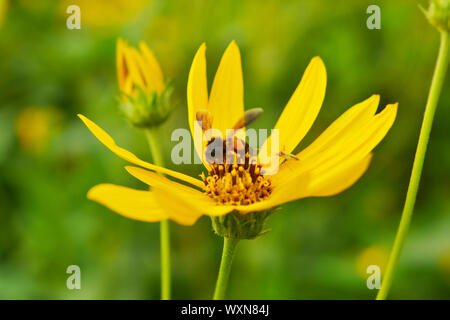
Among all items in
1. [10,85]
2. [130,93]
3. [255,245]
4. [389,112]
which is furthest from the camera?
[10,85]

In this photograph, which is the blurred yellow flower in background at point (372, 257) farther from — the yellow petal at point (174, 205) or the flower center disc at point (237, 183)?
the yellow petal at point (174, 205)

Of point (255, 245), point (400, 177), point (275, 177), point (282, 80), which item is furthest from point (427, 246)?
point (275, 177)

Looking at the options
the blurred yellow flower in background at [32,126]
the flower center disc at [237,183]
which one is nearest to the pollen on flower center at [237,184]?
the flower center disc at [237,183]

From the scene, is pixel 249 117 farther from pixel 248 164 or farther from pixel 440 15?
pixel 440 15

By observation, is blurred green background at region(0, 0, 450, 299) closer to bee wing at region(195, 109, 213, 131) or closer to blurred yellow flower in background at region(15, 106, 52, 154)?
blurred yellow flower in background at region(15, 106, 52, 154)

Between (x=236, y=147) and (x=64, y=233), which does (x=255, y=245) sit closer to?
(x=64, y=233)

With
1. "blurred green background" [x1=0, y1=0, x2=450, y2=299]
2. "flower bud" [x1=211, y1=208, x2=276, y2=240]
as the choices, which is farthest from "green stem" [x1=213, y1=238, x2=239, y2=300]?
"blurred green background" [x1=0, y1=0, x2=450, y2=299]
